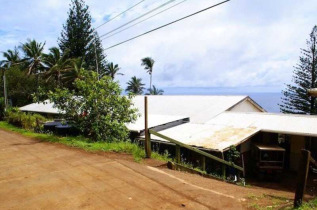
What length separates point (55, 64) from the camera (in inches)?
1428

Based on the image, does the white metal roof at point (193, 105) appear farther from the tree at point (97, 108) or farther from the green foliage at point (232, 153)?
the tree at point (97, 108)

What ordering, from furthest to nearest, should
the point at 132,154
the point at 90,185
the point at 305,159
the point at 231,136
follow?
the point at 231,136
the point at 132,154
the point at 90,185
the point at 305,159

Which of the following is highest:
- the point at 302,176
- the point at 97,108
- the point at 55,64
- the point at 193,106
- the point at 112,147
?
the point at 55,64

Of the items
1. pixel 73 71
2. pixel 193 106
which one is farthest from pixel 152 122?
pixel 73 71

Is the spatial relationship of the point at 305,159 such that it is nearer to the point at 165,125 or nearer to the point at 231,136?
the point at 231,136

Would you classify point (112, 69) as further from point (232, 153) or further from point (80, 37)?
point (232, 153)

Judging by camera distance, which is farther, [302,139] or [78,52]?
[78,52]

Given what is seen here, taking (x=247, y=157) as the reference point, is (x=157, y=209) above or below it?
above

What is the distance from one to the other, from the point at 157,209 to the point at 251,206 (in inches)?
72.4

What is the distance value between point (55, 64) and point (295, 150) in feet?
102

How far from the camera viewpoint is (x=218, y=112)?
17812 millimetres

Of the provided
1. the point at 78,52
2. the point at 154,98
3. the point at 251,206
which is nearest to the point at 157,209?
the point at 251,206

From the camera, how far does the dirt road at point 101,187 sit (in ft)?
16.9

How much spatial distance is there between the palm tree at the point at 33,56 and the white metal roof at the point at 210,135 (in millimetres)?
30429
